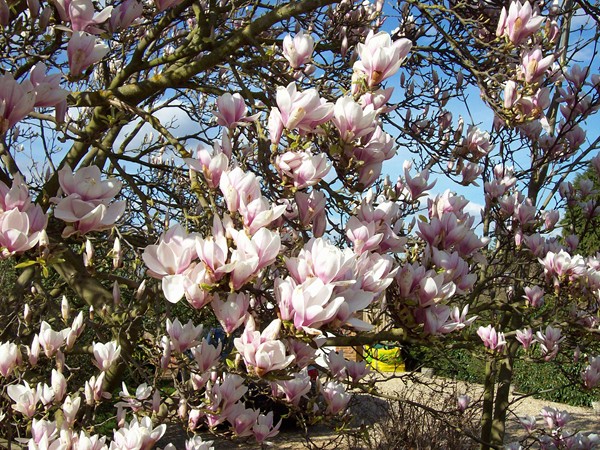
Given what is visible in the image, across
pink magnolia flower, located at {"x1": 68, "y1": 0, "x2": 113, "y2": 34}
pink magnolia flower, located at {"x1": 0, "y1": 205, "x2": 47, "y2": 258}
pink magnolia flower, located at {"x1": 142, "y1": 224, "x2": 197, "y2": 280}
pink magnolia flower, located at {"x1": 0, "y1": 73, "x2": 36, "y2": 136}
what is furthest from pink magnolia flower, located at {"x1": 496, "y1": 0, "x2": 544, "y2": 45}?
pink magnolia flower, located at {"x1": 0, "y1": 205, "x2": 47, "y2": 258}

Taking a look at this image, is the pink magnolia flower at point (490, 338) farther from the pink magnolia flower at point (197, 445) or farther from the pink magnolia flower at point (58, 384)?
the pink magnolia flower at point (58, 384)

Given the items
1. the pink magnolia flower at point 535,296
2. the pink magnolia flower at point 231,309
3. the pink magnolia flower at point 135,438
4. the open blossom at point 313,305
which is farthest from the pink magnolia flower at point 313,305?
the pink magnolia flower at point 535,296

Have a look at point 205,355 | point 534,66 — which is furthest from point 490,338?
point 205,355

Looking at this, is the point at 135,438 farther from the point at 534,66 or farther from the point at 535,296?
the point at 535,296

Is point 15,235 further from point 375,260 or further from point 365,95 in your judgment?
point 365,95

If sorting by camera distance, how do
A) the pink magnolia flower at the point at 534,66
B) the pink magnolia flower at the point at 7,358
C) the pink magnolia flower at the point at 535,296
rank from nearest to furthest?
the pink magnolia flower at the point at 7,358, the pink magnolia flower at the point at 534,66, the pink magnolia flower at the point at 535,296

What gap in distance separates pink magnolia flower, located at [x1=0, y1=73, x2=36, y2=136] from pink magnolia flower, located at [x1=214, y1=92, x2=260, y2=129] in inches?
20.5

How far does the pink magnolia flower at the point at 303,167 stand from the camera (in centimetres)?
148

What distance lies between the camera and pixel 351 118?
60.0 inches

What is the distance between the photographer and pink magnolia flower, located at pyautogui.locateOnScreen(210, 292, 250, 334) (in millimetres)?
1340

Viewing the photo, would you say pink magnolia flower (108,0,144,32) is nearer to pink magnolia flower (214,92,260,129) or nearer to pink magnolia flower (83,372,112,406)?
pink magnolia flower (214,92,260,129)

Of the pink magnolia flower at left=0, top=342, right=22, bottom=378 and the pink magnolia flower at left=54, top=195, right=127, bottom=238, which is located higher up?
the pink magnolia flower at left=54, top=195, right=127, bottom=238

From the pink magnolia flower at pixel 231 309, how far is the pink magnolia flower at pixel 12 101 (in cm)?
62

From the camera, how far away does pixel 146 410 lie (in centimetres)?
221
